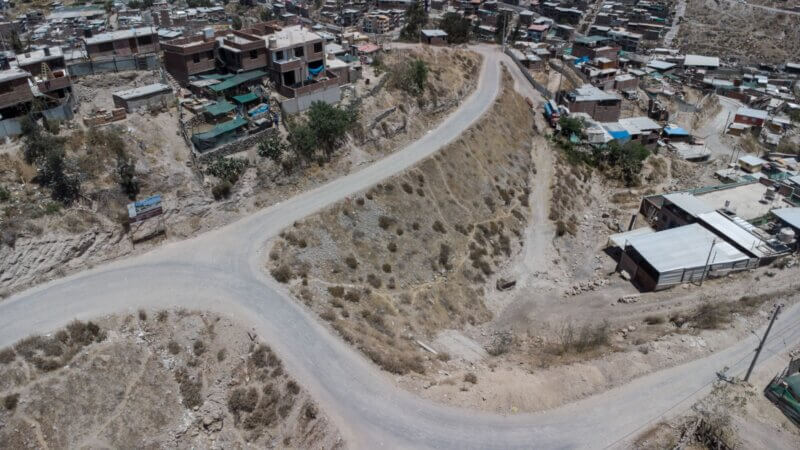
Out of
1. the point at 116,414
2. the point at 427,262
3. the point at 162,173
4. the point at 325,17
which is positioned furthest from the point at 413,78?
the point at 325,17

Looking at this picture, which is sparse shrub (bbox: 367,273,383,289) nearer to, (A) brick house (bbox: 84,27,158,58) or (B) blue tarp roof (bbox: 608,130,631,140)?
(A) brick house (bbox: 84,27,158,58)

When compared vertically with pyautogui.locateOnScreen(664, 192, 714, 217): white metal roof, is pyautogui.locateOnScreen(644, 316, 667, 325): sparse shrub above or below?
below

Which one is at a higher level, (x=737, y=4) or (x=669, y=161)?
(x=737, y=4)

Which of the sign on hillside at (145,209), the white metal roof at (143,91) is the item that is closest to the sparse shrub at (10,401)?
the sign on hillside at (145,209)

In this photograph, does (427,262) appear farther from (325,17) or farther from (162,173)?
(325,17)

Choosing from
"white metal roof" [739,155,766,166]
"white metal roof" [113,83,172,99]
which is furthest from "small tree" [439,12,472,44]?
"white metal roof" [113,83,172,99]

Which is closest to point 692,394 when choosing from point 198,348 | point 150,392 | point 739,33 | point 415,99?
point 198,348

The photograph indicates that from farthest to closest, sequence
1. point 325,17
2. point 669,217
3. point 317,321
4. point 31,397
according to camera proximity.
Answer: point 325,17 → point 669,217 → point 317,321 → point 31,397
